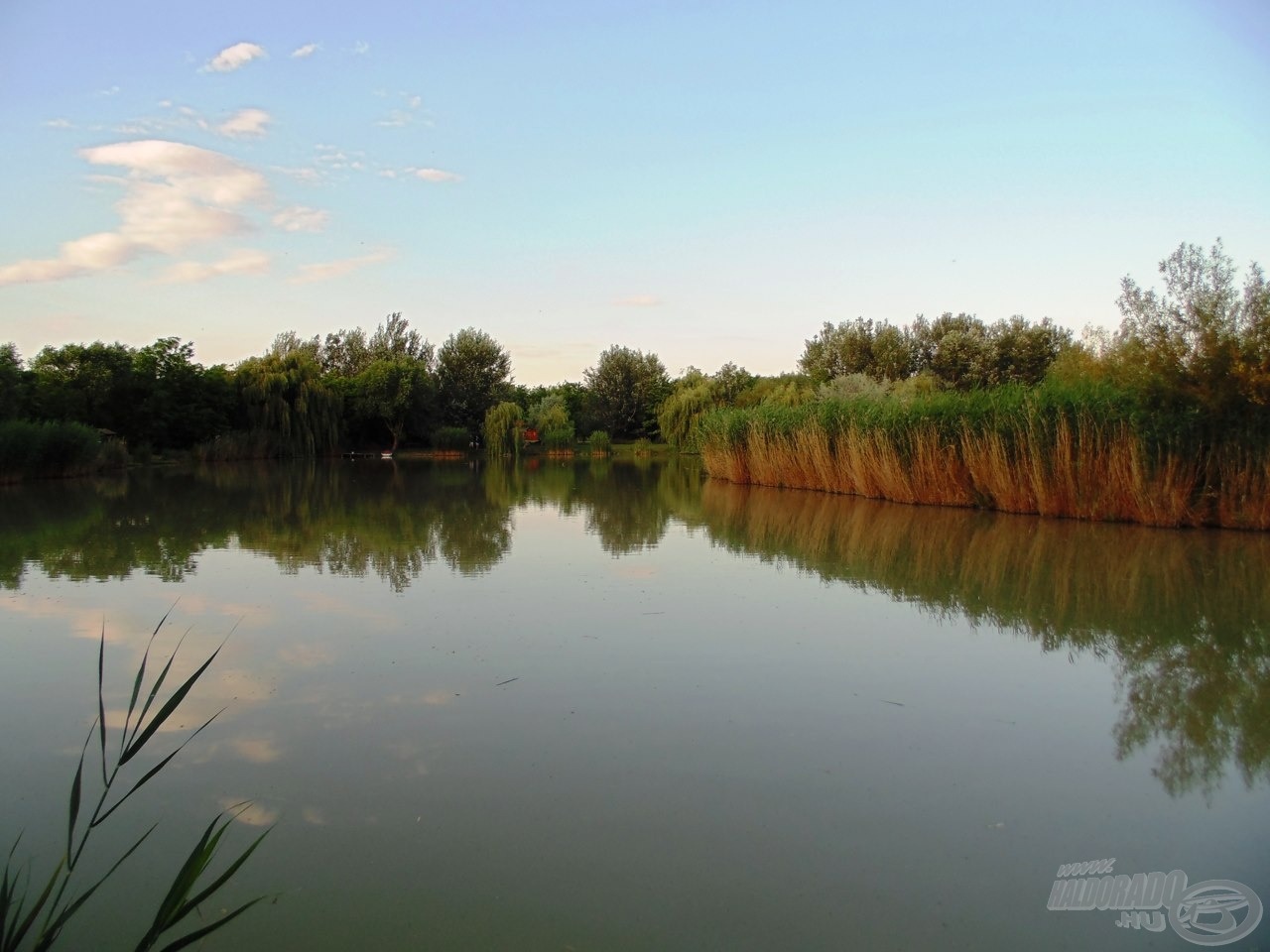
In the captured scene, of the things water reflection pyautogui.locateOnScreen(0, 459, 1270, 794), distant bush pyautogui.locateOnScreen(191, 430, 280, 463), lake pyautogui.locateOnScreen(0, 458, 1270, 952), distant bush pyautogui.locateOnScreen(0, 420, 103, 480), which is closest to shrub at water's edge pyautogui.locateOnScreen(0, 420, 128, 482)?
distant bush pyautogui.locateOnScreen(0, 420, 103, 480)

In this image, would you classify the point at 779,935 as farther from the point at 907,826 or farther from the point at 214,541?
the point at 214,541

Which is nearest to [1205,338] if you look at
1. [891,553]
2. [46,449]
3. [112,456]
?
[891,553]

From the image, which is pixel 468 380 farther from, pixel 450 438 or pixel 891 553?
pixel 891 553

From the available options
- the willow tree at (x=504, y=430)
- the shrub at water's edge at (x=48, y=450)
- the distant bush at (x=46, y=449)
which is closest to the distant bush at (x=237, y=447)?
the shrub at water's edge at (x=48, y=450)

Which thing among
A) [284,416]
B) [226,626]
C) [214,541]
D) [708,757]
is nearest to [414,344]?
[284,416]

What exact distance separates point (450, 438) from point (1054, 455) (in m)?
31.7

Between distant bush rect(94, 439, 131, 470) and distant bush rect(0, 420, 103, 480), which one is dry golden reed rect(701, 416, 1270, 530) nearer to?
distant bush rect(0, 420, 103, 480)

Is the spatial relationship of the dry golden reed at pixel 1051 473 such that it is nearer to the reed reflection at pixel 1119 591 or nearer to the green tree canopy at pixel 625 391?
the reed reflection at pixel 1119 591

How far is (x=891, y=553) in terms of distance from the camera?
8992 mm

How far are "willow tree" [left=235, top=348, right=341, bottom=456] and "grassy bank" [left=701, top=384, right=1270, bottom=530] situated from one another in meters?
22.2

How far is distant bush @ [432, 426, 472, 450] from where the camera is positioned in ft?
131

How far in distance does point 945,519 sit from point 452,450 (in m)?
31.0

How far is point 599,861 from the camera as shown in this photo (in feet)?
9.04

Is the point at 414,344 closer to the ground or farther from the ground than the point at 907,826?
farther from the ground
